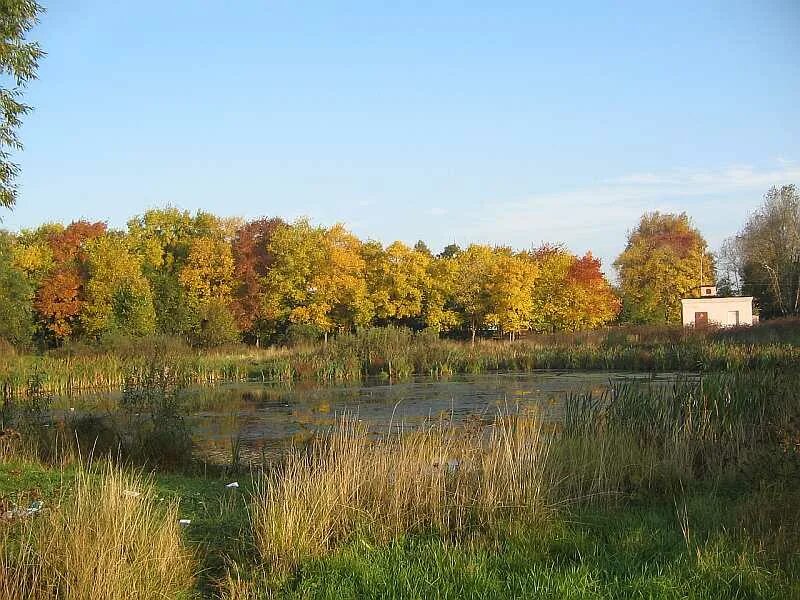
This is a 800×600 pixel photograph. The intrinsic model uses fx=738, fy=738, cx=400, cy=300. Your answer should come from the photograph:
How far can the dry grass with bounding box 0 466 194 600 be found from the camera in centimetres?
477

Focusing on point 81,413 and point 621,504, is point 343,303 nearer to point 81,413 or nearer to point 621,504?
point 81,413

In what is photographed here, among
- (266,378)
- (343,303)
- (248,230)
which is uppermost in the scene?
(248,230)

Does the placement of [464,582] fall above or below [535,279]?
below

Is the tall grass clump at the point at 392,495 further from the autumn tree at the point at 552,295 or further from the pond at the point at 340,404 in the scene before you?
→ the autumn tree at the point at 552,295

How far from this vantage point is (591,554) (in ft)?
17.8

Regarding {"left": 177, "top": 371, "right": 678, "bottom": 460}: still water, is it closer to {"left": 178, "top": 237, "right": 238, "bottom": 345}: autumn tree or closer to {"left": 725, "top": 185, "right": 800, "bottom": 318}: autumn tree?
{"left": 178, "top": 237, "right": 238, "bottom": 345}: autumn tree

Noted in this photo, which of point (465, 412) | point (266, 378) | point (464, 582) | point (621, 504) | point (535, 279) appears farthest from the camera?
point (535, 279)

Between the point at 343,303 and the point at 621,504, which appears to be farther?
the point at 343,303

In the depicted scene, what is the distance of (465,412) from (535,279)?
36.2 m

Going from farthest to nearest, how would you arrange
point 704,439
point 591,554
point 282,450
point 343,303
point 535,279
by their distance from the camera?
point 535,279 < point 343,303 < point 282,450 < point 704,439 < point 591,554

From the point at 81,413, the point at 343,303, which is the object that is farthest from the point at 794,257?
the point at 81,413

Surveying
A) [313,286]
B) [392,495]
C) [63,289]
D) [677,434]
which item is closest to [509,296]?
[313,286]

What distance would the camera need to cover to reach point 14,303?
1451 inches

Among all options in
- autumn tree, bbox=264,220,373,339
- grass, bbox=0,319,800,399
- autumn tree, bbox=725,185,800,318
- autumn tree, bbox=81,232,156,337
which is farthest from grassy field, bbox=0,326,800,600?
autumn tree, bbox=725,185,800,318
